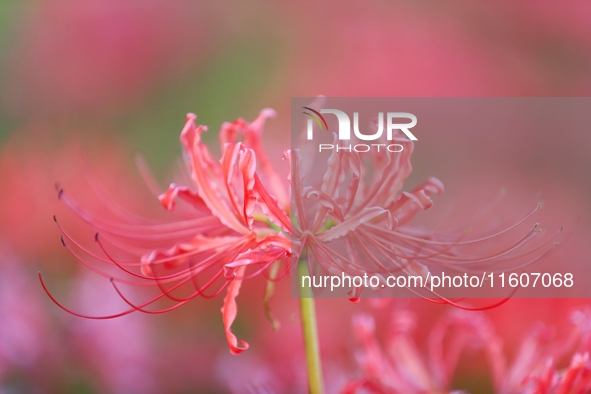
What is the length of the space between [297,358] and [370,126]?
1.14 feet

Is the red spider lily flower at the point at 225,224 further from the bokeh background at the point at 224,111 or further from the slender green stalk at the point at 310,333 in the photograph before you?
the bokeh background at the point at 224,111

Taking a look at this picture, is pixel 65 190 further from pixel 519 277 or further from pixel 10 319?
pixel 519 277

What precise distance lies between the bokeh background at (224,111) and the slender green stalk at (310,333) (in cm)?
26

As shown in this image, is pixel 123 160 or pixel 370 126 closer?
pixel 370 126

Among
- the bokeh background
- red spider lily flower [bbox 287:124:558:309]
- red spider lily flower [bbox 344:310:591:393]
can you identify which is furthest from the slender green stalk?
the bokeh background

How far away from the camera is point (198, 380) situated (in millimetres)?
802

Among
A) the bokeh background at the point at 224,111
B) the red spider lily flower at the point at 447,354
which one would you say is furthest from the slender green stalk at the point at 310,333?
the bokeh background at the point at 224,111

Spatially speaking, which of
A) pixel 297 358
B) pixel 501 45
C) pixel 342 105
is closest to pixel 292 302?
pixel 297 358

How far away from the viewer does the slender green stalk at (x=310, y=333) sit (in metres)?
0.50

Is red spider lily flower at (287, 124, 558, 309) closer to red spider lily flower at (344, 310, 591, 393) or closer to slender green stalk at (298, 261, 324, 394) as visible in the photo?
slender green stalk at (298, 261, 324, 394)

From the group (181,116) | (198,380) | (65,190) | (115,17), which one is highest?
(115,17)

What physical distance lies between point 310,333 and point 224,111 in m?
0.47

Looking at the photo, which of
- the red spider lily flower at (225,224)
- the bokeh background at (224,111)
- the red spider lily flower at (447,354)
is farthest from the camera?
the bokeh background at (224,111)

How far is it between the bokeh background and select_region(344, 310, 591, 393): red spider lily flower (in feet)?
0.14
